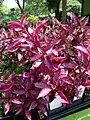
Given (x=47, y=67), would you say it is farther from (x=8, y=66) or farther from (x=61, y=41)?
(x=8, y=66)

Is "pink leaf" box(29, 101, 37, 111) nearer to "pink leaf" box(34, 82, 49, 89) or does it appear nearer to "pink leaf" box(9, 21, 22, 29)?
"pink leaf" box(34, 82, 49, 89)

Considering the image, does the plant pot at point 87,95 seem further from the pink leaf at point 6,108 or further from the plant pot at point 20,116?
the pink leaf at point 6,108

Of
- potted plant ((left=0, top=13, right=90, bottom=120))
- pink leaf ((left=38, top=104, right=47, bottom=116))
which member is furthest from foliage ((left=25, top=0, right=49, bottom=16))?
pink leaf ((left=38, top=104, right=47, bottom=116))

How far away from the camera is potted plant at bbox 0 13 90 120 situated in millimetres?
1549

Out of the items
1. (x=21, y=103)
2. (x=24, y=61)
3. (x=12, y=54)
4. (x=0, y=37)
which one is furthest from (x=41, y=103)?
(x=0, y=37)

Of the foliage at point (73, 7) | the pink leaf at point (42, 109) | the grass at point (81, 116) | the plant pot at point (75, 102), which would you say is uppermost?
the pink leaf at point (42, 109)

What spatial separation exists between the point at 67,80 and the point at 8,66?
41 centimetres

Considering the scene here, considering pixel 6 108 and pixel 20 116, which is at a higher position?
pixel 6 108

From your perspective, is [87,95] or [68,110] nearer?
[68,110]

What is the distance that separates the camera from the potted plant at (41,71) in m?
1.55

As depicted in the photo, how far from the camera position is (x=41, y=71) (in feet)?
5.20

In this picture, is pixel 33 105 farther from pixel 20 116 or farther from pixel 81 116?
pixel 81 116

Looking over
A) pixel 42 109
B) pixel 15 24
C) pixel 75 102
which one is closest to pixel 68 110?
pixel 75 102

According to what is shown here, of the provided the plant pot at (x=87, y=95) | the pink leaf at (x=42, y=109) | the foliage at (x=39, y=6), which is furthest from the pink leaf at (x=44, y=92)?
the foliage at (x=39, y=6)
